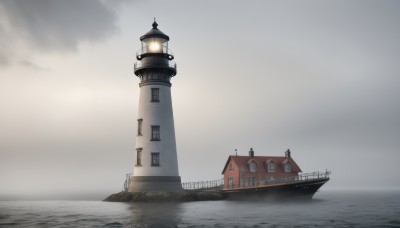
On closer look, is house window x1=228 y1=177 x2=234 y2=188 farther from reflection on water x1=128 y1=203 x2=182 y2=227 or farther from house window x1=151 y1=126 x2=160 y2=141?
reflection on water x1=128 y1=203 x2=182 y2=227

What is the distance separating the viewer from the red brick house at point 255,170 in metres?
57.0

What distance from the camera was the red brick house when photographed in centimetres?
5697

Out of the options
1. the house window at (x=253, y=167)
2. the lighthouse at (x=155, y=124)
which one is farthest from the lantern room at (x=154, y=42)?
the house window at (x=253, y=167)

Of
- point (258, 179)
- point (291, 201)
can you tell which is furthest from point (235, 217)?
point (258, 179)

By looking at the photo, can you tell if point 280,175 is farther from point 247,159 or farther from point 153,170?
point 153,170

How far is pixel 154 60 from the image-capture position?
46.8 metres

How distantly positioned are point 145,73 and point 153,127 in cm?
628

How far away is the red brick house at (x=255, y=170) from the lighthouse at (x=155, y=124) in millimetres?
12926

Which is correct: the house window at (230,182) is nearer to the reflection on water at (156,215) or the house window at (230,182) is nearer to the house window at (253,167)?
the house window at (253,167)

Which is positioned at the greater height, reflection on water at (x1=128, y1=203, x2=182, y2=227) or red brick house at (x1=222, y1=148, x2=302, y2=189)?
red brick house at (x1=222, y1=148, x2=302, y2=189)

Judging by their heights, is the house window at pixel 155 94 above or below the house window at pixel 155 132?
above

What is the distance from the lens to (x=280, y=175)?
5897 cm

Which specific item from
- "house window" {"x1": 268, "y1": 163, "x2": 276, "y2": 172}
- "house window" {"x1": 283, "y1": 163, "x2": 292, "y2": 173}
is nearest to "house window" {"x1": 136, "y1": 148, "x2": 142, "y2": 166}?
"house window" {"x1": 268, "y1": 163, "x2": 276, "y2": 172}

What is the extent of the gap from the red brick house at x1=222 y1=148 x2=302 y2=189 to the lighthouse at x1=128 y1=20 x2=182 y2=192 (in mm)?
12926
